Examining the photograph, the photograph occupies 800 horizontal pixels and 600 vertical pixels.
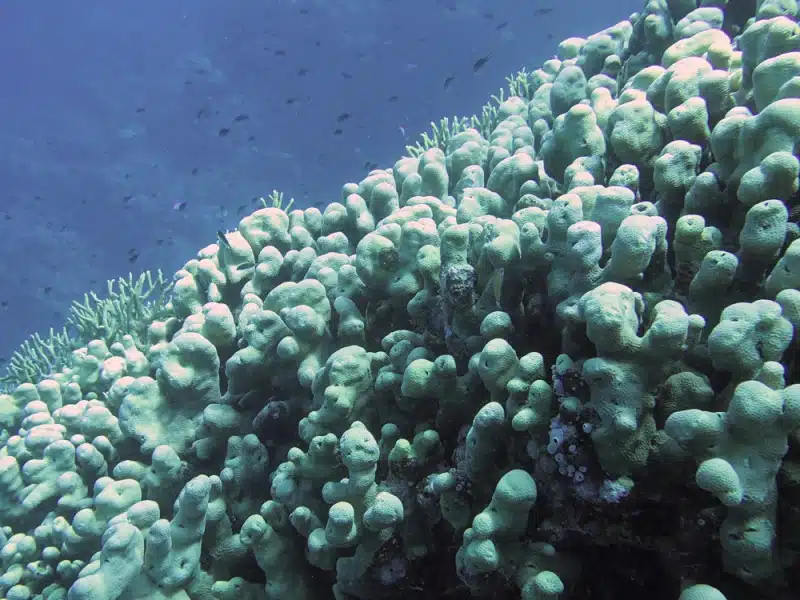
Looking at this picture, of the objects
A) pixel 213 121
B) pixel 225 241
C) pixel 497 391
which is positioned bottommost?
pixel 497 391

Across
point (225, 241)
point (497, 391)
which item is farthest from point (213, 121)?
point (497, 391)

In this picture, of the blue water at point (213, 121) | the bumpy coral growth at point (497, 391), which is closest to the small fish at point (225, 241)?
the bumpy coral growth at point (497, 391)

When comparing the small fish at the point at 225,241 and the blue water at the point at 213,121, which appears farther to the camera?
the blue water at the point at 213,121

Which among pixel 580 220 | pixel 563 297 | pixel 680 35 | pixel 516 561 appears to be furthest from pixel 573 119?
pixel 516 561

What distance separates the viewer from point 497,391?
1935mm

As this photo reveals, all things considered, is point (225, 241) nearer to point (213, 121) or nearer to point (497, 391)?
point (497, 391)

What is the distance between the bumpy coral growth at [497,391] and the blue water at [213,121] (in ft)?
91.1

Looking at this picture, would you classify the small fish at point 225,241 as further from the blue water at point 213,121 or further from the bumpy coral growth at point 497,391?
the blue water at point 213,121

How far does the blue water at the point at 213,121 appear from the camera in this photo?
31.9 metres

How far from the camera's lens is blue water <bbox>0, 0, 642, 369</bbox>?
31875mm

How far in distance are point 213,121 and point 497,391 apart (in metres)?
39.9

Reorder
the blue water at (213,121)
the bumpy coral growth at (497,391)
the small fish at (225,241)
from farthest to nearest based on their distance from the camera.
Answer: the blue water at (213,121) → the small fish at (225,241) → the bumpy coral growth at (497,391)

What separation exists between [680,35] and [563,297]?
A: 2473 mm

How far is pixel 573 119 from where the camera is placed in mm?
2637
